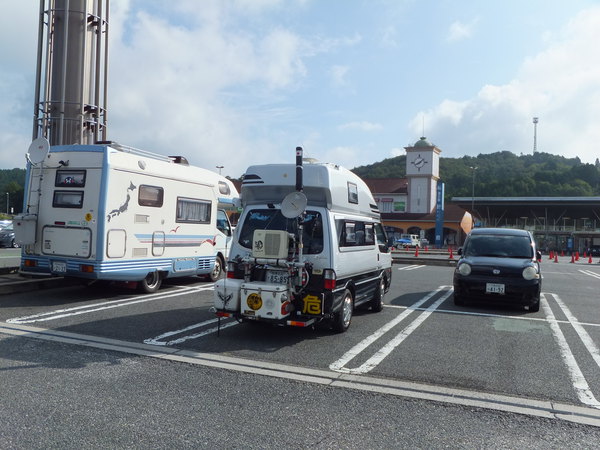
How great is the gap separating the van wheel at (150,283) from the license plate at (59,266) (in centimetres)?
173

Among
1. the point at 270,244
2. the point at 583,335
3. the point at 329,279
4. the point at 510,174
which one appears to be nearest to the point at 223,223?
the point at 270,244

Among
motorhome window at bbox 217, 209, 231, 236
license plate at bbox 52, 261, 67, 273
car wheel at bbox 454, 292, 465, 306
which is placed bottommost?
car wheel at bbox 454, 292, 465, 306

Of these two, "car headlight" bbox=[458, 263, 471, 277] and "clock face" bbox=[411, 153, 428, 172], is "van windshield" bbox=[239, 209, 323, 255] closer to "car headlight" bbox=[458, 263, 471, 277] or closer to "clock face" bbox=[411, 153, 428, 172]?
"car headlight" bbox=[458, 263, 471, 277]

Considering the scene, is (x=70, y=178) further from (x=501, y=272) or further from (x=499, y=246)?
(x=499, y=246)

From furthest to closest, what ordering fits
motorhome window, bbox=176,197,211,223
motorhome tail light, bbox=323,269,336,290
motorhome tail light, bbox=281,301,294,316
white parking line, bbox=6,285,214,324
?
motorhome window, bbox=176,197,211,223 < white parking line, bbox=6,285,214,324 < motorhome tail light, bbox=323,269,336,290 < motorhome tail light, bbox=281,301,294,316

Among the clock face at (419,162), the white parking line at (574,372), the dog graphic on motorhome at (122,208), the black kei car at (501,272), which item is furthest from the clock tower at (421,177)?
the dog graphic on motorhome at (122,208)

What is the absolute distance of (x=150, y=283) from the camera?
11531mm

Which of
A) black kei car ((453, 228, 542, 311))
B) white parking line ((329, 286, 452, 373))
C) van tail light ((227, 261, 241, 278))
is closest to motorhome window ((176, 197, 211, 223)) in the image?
van tail light ((227, 261, 241, 278))

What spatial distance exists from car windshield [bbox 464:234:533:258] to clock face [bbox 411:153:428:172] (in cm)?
5643

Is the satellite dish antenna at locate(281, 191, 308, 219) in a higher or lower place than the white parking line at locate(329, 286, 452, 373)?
higher

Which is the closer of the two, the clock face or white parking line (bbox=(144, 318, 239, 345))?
white parking line (bbox=(144, 318, 239, 345))

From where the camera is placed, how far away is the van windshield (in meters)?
7.34

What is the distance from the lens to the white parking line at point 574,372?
510 centimetres

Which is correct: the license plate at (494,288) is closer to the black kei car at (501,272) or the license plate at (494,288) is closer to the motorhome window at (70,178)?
the black kei car at (501,272)
